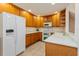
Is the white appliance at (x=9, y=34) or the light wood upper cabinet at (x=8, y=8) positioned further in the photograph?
the light wood upper cabinet at (x=8, y=8)

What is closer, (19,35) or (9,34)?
(9,34)

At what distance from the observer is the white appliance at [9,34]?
3.03m

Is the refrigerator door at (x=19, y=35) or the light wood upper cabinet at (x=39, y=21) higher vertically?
the light wood upper cabinet at (x=39, y=21)

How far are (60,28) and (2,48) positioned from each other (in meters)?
5.48

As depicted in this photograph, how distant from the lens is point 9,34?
11.0ft

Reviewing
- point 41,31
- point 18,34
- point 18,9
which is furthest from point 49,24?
point 18,34

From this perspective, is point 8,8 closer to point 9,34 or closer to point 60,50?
point 9,34

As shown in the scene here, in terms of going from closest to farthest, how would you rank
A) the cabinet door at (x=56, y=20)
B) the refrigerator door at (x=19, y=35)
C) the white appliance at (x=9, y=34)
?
the white appliance at (x=9, y=34) → the refrigerator door at (x=19, y=35) → the cabinet door at (x=56, y=20)

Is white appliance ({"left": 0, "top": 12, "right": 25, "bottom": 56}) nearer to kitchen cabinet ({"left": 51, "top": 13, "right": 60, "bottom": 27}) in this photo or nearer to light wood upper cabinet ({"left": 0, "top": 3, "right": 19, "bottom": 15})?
light wood upper cabinet ({"left": 0, "top": 3, "right": 19, "bottom": 15})

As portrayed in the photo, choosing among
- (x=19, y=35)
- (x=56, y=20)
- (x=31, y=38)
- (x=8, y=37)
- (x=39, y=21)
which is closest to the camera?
(x=8, y=37)

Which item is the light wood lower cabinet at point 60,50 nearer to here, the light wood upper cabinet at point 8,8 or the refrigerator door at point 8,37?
the refrigerator door at point 8,37

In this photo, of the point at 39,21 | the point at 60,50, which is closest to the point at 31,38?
the point at 39,21

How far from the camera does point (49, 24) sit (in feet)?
26.6

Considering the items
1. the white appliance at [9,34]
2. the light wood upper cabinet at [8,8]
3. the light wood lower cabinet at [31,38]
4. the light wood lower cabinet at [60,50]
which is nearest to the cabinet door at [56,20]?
the light wood lower cabinet at [31,38]
